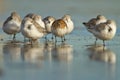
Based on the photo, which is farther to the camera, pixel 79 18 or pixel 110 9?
pixel 110 9

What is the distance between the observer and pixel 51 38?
19.4 m

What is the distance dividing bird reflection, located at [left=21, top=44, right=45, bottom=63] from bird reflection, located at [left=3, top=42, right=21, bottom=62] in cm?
15

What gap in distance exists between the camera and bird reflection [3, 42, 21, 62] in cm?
1445

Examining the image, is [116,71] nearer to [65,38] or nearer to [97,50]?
[97,50]

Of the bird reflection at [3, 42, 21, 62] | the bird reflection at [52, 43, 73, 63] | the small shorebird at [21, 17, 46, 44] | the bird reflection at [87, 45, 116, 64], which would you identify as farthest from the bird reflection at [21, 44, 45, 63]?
the bird reflection at [87, 45, 116, 64]

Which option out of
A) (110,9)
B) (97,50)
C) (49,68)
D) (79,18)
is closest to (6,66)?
(49,68)

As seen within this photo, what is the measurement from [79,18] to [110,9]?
294 cm

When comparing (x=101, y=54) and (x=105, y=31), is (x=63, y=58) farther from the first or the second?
(x=105, y=31)

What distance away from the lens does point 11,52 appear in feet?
51.4

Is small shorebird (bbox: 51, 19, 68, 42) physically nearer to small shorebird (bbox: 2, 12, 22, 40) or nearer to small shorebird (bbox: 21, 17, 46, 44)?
small shorebird (bbox: 21, 17, 46, 44)

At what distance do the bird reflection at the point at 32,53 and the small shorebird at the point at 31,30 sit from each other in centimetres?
72

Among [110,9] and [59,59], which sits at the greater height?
[110,9]

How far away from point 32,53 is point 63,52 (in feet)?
3.04

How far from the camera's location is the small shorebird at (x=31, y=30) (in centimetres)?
1800
